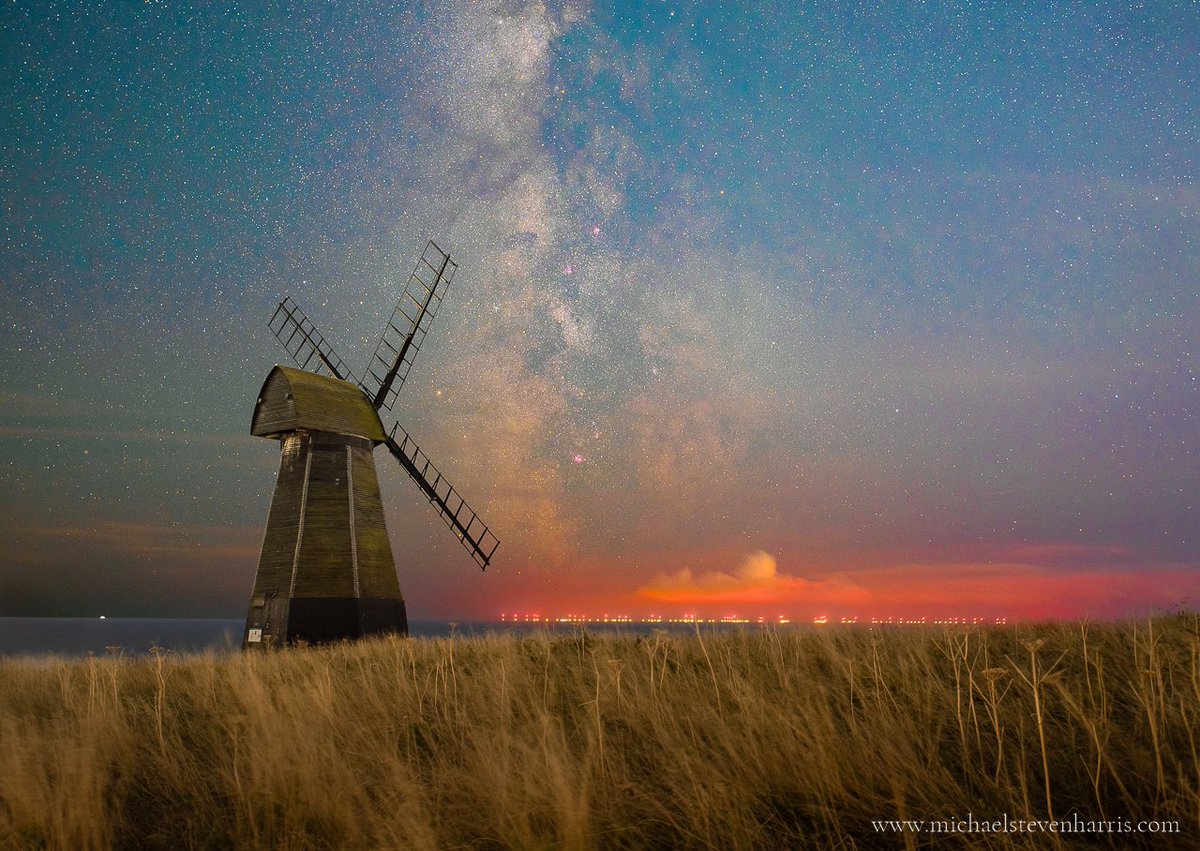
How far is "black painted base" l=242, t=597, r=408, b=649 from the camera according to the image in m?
21.4

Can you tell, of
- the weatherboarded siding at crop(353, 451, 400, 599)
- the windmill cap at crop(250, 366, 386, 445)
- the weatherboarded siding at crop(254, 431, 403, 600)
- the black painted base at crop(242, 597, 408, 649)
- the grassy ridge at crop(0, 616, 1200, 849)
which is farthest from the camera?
the windmill cap at crop(250, 366, 386, 445)

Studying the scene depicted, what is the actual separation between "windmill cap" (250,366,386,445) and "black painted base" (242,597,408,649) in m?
5.44

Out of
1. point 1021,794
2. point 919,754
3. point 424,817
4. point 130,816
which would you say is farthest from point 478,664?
point 1021,794

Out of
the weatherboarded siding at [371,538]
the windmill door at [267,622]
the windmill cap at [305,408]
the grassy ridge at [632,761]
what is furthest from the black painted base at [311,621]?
the grassy ridge at [632,761]

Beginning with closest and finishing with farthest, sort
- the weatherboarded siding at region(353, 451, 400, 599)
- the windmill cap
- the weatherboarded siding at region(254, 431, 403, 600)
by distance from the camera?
the weatherboarded siding at region(254, 431, 403, 600) < the weatherboarded siding at region(353, 451, 400, 599) < the windmill cap

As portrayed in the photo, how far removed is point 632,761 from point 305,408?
2091 centimetres

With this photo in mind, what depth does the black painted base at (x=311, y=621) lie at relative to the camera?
21.4 metres

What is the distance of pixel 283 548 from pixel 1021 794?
2212cm

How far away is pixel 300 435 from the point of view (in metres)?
23.7

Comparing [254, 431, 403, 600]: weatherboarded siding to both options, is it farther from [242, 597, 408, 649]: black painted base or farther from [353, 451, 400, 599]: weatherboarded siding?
[242, 597, 408, 649]: black painted base

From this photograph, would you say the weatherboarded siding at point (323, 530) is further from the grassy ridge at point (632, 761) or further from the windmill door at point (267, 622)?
the grassy ridge at point (632, 761)

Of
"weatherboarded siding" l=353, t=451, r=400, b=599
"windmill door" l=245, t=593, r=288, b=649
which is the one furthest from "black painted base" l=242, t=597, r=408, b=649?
"weatherboarded siding" l=353, t=451, r=400, b=599

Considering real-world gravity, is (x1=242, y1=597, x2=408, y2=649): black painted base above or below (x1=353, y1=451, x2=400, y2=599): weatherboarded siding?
below

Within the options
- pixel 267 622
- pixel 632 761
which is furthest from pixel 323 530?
pixel 632 761
